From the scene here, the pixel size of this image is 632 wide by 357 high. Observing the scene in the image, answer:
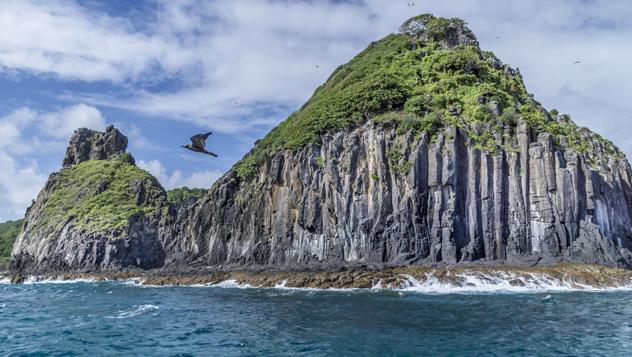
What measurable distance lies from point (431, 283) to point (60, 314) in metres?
28.8

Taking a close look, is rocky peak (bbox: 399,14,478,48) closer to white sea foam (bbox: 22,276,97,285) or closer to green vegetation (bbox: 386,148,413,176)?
green vegetation (bbox: 386,148,413,176)

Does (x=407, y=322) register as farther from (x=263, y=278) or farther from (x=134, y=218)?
(x=134, y=218)

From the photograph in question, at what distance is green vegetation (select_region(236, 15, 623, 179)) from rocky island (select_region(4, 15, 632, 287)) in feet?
0.80

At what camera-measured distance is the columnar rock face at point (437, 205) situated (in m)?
48.8

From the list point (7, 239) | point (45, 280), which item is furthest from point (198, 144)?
point (7, 239)

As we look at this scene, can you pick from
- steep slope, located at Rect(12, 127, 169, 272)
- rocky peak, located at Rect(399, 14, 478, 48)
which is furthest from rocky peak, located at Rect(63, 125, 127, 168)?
rocky peak, located at Rect(399, 14, 478, 48)

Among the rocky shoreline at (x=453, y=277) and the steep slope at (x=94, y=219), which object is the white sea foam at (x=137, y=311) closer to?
the rocky shoreline at (x=453, y=277)

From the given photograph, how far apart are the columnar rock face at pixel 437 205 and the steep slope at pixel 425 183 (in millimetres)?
129

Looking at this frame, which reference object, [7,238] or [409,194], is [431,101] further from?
[7,238]

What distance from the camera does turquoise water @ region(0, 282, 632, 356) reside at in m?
20.6

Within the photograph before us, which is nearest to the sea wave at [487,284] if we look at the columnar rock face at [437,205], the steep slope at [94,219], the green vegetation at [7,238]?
the columnar rock face at [437,205]

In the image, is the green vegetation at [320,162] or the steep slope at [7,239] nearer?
the green vegetation at [320,162]

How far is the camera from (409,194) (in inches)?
2111

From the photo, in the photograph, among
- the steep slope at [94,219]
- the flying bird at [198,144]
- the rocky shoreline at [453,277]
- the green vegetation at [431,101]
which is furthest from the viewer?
the steep slope at [94,219]
